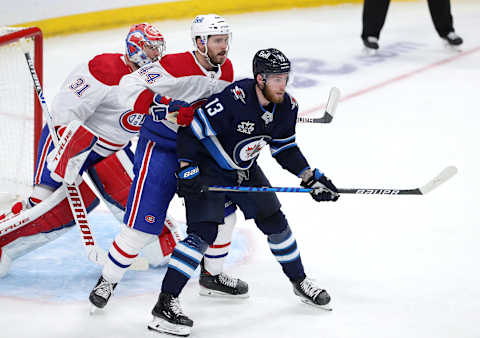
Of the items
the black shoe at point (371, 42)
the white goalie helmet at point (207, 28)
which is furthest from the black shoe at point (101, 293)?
the black shoe at point (371, 42)

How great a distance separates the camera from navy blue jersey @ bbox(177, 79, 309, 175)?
245cm

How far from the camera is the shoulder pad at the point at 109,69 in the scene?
289 cm

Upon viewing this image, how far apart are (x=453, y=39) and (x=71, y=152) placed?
168 inches

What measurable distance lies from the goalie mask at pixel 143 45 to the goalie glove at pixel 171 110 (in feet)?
1.09

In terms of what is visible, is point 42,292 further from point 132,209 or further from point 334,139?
point 334,139

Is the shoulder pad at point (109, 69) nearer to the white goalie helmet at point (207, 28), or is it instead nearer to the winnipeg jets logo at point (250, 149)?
the white goalie helmet at point (207, 28)

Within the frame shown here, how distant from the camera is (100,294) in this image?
2.66 m

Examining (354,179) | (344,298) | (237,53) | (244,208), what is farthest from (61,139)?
(237,53)

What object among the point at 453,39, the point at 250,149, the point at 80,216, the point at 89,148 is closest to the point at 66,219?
the point at 80,216

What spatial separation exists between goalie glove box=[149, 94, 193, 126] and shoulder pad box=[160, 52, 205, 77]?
0.09 metres

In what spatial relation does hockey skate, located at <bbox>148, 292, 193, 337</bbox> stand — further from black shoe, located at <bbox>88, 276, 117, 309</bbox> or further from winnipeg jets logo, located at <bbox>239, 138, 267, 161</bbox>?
winnipeg jets logo, located at <bbox>239, 138, 267, 161</bbox>

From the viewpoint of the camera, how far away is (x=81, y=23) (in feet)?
21.6

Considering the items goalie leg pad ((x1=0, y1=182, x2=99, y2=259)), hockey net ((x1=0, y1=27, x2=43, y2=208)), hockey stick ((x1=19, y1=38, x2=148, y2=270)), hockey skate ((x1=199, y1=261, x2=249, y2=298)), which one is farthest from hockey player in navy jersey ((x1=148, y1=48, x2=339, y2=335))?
hockey net ((x1=0, y1=27, x2=43, y2=208))

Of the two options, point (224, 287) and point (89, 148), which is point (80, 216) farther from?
point (224, 287)
